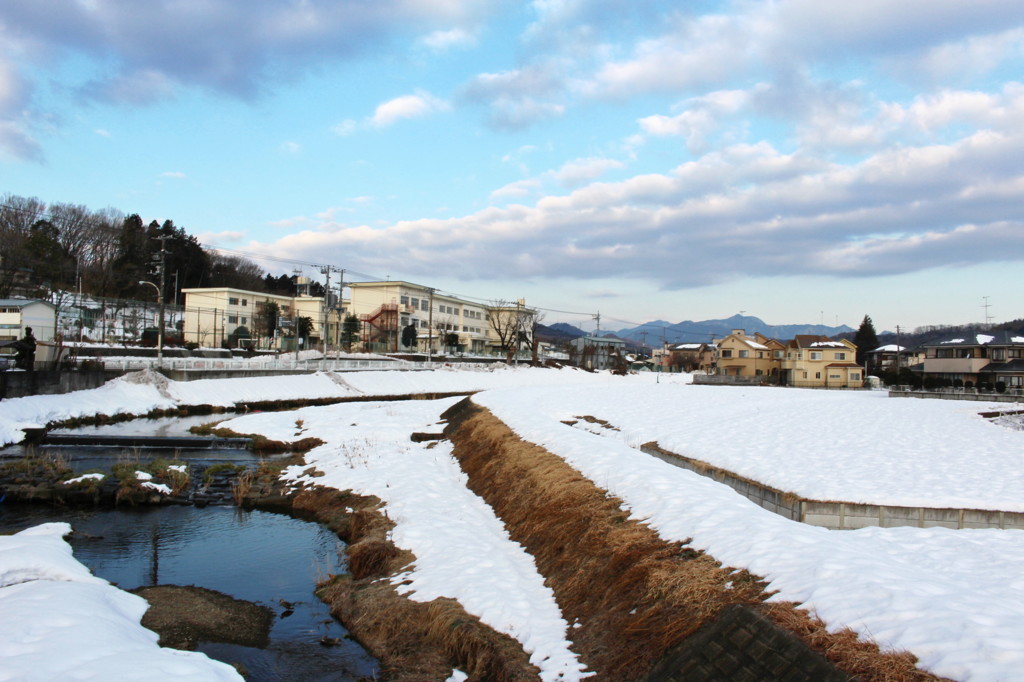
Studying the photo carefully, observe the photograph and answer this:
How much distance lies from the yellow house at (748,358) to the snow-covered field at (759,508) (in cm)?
4120

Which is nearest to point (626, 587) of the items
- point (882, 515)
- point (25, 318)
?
point (882, 515)

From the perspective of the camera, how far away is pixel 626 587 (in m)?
7.44

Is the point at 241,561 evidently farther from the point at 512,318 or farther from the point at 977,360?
the point at 512,318

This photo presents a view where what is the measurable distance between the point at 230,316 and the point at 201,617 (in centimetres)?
7368

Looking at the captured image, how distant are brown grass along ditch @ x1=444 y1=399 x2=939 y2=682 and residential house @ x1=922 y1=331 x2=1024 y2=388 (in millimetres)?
57396

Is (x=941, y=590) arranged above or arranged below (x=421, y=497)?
above

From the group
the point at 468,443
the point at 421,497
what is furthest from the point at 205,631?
the point at 468,443

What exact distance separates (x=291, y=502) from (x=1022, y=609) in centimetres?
1455

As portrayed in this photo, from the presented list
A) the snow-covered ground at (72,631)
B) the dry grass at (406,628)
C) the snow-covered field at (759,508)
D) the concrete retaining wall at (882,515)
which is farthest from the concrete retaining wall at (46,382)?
the concrete retaining wall at (882,515)

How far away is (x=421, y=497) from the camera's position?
14031mm

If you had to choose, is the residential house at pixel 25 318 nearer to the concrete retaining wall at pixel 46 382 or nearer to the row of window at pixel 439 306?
the concrete retaining wall at pixel 46 382

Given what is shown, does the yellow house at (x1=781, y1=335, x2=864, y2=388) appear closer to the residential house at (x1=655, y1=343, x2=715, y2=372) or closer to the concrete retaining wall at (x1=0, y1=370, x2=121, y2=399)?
the residential house at (x1=655, y1=343, x2=715, y2=372)

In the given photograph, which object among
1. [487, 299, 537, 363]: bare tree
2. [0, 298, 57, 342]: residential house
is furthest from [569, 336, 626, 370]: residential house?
[0, 298, 57, 342]: residential house

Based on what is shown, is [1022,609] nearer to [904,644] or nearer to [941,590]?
[941,590]
